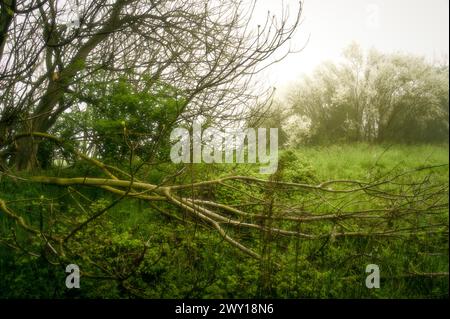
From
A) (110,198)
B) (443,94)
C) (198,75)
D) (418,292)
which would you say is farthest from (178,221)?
(443,94)

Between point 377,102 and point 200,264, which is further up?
point 377,102

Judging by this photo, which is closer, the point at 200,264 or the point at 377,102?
the point at 200,264

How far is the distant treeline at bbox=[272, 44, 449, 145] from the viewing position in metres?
9.98

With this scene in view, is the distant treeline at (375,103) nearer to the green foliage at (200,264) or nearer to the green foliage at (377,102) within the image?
the green foliage at (377,102)

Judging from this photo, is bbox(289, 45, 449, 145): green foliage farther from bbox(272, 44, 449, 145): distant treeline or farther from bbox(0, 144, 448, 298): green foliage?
bbox(0, 144, 448, 298): green foliage

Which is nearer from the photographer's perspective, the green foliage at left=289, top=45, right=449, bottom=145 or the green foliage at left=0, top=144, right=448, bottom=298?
the green foliage at left=0, top=144, right=448, bottom=298

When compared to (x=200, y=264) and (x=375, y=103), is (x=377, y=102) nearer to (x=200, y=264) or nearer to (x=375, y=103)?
(x=375, y=103)

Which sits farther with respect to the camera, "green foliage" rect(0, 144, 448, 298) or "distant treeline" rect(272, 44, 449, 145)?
"distant treeline" rect(272, 44, 449, 145)

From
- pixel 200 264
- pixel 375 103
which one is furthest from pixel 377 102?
pixel 200 264

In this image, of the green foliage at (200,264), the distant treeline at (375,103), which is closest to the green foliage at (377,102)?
the distant treeline at (375,103)

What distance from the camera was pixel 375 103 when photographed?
1117 cm

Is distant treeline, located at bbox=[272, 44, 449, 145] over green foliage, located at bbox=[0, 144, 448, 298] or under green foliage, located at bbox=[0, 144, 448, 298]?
over

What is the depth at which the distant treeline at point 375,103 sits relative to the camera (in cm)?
998

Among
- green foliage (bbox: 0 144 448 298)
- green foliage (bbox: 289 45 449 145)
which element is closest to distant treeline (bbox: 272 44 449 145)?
green foliage (bbox: 289 45 449 145)
